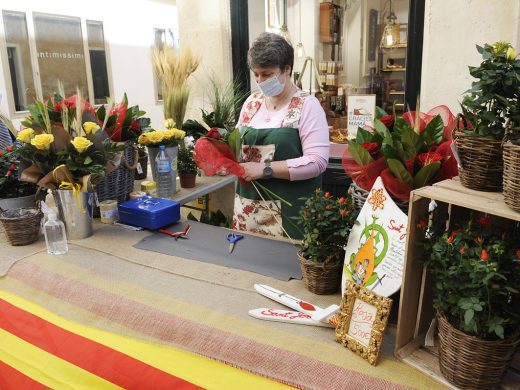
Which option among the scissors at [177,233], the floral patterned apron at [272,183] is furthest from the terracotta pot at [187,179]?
the scissors at [177,233]

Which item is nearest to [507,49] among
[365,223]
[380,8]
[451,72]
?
[365,223]

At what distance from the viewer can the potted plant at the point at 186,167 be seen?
2566 millimetres

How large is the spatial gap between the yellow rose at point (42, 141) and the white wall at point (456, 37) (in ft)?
6.65

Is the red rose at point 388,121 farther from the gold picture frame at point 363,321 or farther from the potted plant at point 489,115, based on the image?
the gold picture frame at point 363,321

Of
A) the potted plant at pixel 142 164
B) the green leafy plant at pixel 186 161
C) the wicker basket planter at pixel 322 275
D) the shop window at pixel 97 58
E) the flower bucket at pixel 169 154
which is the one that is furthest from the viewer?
the shop window at pixel 97 58

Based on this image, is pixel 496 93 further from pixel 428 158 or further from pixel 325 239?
pixel 325 239

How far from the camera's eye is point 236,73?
3.97 meters

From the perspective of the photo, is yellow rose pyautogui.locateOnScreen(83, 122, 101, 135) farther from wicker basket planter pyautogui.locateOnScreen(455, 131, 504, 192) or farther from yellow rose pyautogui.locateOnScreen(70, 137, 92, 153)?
wicker basket planter pyautogui.locateOnScreen(455, 131, 504, 192)

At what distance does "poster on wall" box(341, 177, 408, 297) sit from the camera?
3.44 ft

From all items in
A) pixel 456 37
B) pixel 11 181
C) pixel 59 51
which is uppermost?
pixel 59 51

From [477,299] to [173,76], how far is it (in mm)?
2986

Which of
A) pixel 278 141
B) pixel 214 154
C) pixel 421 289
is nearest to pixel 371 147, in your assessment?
pixel 421 289

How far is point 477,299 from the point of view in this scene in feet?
2.65

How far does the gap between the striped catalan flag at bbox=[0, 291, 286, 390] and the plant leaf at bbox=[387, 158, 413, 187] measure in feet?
1.88
